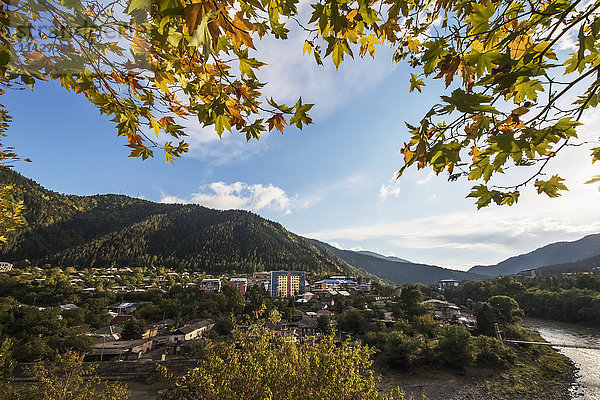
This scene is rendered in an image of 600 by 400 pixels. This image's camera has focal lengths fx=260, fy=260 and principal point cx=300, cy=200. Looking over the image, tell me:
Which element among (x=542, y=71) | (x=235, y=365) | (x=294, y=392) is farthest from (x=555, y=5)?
(x=235, y=365)

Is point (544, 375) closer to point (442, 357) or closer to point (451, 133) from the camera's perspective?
point (442, 357)

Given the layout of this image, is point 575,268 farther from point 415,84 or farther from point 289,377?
point 415,84

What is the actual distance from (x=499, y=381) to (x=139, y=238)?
86.0m

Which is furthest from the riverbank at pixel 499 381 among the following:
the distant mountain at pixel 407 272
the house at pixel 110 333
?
the distant mountain at pixel 407 272

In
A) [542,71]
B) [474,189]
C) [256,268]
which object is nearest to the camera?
[542,71]

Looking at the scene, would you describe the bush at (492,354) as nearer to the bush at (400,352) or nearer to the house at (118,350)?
the bush at (400,352)

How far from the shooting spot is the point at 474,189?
4.74 ft

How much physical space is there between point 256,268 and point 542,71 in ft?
228

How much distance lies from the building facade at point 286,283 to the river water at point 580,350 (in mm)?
32759

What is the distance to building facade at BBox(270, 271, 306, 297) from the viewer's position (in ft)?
151

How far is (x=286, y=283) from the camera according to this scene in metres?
47.8

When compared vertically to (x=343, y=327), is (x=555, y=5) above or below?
above

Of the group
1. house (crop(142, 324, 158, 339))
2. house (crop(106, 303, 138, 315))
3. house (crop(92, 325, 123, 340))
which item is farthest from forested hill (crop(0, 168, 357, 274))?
house (crop(92, 325, 123, 340))

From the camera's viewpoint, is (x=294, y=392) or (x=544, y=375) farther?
(x=544, y=375)
